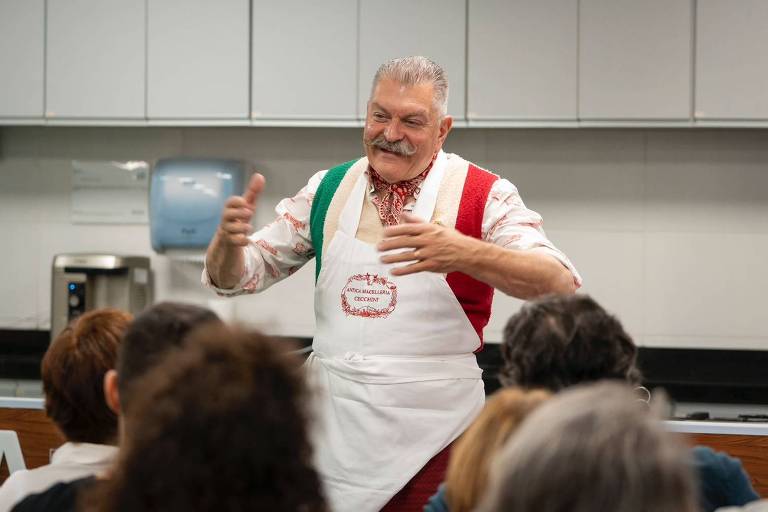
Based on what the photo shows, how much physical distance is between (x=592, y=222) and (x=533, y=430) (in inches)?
136

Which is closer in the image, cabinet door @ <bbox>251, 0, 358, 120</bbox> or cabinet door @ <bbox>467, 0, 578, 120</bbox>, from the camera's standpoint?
cabinet door @ <bbox>467, 0, 578, 120</bbox>

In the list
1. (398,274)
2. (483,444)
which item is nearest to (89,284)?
(398,274)

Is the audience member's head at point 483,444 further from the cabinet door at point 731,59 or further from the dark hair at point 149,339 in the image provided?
the cabinet door at point 731,59

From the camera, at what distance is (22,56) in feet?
13.6

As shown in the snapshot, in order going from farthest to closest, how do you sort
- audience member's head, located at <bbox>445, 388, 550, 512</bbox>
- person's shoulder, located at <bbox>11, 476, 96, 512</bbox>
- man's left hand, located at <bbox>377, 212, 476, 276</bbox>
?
man's left hand, located at <bbox>377, 212, 476, 276</bbox>, person's shoulder, located at <bbox>11, 476, 96, 512</bbox>, audience member's head, located at <bbox>445, 388, 550, 512</bbox>

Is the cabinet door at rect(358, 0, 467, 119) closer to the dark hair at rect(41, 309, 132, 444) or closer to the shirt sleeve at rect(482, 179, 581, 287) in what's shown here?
the shirt sleeve at rect(482, 179, 581, 287)

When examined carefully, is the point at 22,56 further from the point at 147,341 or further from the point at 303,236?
the point at 147,341

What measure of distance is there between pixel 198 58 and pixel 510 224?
2.44 m

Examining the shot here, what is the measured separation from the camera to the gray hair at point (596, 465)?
727mm

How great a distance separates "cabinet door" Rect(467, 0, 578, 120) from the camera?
150 inches

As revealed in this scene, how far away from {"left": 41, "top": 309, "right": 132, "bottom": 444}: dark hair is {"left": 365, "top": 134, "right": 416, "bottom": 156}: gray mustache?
65 centimetres

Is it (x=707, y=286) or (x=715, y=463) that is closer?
(x=715, y=463)

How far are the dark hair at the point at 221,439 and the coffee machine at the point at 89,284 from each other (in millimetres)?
3331

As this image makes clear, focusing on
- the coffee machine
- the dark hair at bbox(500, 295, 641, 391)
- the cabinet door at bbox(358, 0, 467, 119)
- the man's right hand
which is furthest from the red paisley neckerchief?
the coffee machine
